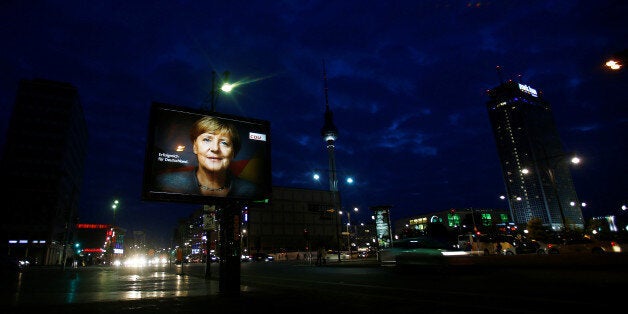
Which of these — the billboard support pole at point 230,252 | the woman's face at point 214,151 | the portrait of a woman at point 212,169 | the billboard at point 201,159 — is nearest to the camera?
the billboard support pole at point 230,252

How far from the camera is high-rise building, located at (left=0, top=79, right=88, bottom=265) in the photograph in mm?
74938

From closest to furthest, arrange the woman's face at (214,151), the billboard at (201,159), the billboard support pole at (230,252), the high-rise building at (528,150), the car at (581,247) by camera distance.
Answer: the billboard support pole at (230,252), the billboard at (201,159), the woman's face at (214,151), the car at (581,247), the high-rise building at (528,150)

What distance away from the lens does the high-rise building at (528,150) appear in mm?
152875

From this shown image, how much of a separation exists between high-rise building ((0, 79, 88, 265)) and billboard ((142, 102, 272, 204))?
7580cm

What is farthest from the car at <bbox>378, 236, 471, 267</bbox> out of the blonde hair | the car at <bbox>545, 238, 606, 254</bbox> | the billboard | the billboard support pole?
the car at <bbox>545, 238, 606, 254</bbox>

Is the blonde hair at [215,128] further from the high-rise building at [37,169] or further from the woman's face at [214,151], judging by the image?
the high-rise building at [37,169]

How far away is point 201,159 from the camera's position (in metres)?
12.9

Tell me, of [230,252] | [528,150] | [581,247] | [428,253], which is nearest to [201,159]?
[230,252]

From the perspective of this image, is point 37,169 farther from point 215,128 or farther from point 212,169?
point 212,169

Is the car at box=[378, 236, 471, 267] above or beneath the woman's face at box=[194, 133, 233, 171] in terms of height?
beneath

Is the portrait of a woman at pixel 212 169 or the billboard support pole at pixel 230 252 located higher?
the portrait of a woman at pixel 212 169

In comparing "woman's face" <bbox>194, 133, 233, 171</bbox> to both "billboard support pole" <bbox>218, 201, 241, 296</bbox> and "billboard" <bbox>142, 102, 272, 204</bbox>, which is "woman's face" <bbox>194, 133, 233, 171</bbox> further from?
"billboard support pole" <bbox>218, 201, 241, 296</bbox>

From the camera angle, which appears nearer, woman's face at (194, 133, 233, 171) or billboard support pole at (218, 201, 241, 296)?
billboard support pole at (218, 201, 241, 296)

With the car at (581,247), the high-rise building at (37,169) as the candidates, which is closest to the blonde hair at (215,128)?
the car at (581,247)
